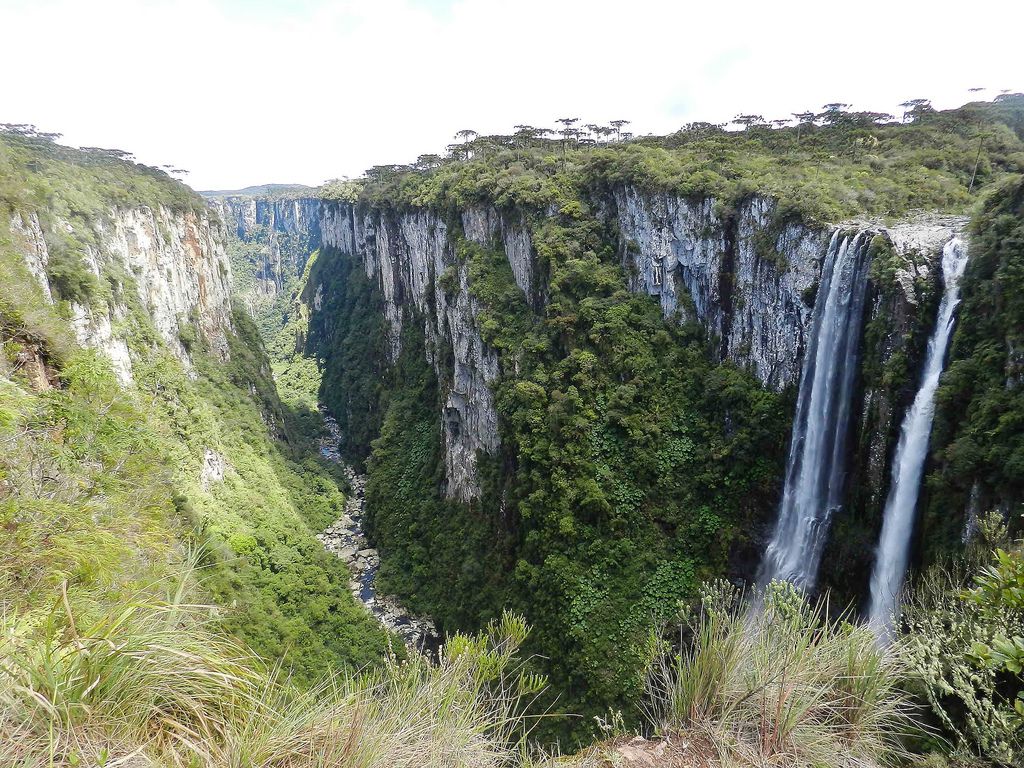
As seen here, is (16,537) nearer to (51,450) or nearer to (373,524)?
(51,450)

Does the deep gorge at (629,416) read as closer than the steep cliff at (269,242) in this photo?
Yes

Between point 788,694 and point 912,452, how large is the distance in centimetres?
1370

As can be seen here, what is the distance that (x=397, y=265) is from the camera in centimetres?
5069

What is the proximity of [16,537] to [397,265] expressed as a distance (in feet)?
159

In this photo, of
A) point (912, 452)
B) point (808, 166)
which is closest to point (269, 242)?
point (808, 166)

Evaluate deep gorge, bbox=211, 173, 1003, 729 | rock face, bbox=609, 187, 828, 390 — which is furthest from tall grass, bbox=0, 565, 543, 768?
rock face, bbox=609, 187, 828, 390

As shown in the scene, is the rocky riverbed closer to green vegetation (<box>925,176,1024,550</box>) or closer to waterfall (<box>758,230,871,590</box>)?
waterfall (<box>758,230,871,590</box>)

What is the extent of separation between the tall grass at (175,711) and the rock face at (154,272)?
68.0ft

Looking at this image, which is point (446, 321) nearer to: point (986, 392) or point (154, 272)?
point (154, 272)

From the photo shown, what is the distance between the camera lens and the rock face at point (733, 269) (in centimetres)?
1941

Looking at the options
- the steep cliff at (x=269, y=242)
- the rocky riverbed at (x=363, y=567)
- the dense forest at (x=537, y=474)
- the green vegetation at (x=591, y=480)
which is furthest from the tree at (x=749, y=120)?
the steep cliff at (x=269, y=242)

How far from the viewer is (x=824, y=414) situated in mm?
17438

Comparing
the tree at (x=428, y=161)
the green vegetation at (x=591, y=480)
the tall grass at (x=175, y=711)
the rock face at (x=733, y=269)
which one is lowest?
the green vegetation at (x=591, y=480)

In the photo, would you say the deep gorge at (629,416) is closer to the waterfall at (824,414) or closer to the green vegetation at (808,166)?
the waterfall at (824,414)
